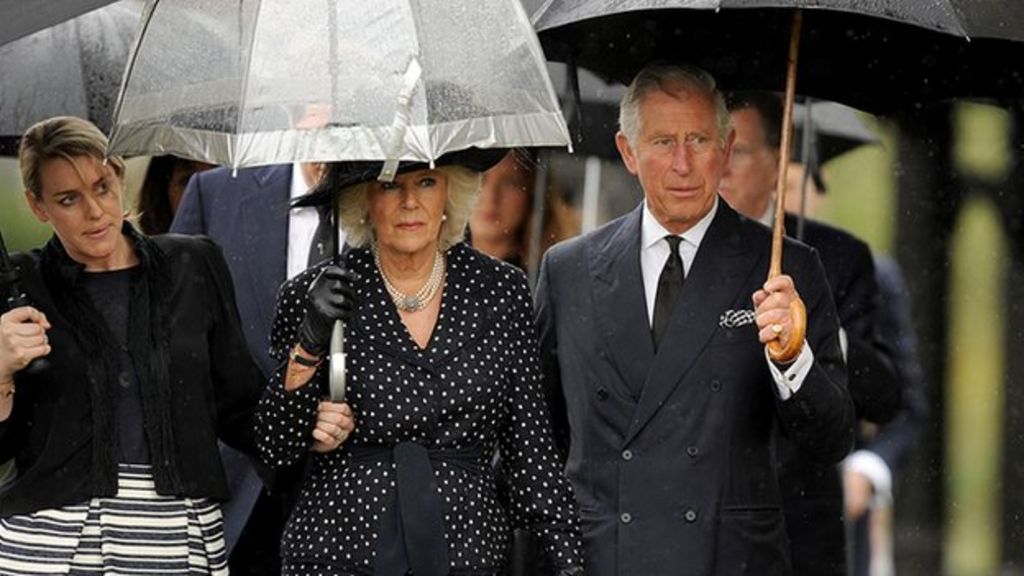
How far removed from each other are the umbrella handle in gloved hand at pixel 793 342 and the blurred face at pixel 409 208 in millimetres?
947

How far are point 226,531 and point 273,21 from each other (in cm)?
202

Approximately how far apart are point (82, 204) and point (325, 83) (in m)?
0.92

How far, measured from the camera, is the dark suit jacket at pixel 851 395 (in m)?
9.47

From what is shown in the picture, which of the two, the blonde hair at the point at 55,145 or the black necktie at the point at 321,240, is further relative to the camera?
the black necktie at the point at 321,240

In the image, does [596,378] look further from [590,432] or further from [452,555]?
[452,555]

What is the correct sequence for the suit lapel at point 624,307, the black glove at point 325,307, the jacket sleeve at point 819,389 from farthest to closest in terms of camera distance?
1. the suit lapel at point 624,307
2. the jacket sleeve at point 819,389
3. the black glove at point 325,307

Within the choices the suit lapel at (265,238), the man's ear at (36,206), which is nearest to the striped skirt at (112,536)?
the man's ear at (36,206)

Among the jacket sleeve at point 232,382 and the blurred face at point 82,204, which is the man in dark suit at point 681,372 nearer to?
the jacket sleeve at point 232,382

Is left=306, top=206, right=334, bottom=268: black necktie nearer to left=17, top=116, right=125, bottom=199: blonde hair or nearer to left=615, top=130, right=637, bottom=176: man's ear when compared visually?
left=17, top=116, right=125, bottom=199: blonde hair

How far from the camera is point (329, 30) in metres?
7.25

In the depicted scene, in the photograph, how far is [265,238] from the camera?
355 inches

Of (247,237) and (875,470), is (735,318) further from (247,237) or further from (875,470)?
(875,470)

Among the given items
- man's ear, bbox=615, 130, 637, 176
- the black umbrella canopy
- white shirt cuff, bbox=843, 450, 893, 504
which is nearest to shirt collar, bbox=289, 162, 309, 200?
the black umbrella canopy

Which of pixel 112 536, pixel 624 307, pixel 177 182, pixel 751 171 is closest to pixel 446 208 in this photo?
pixel 624 307
